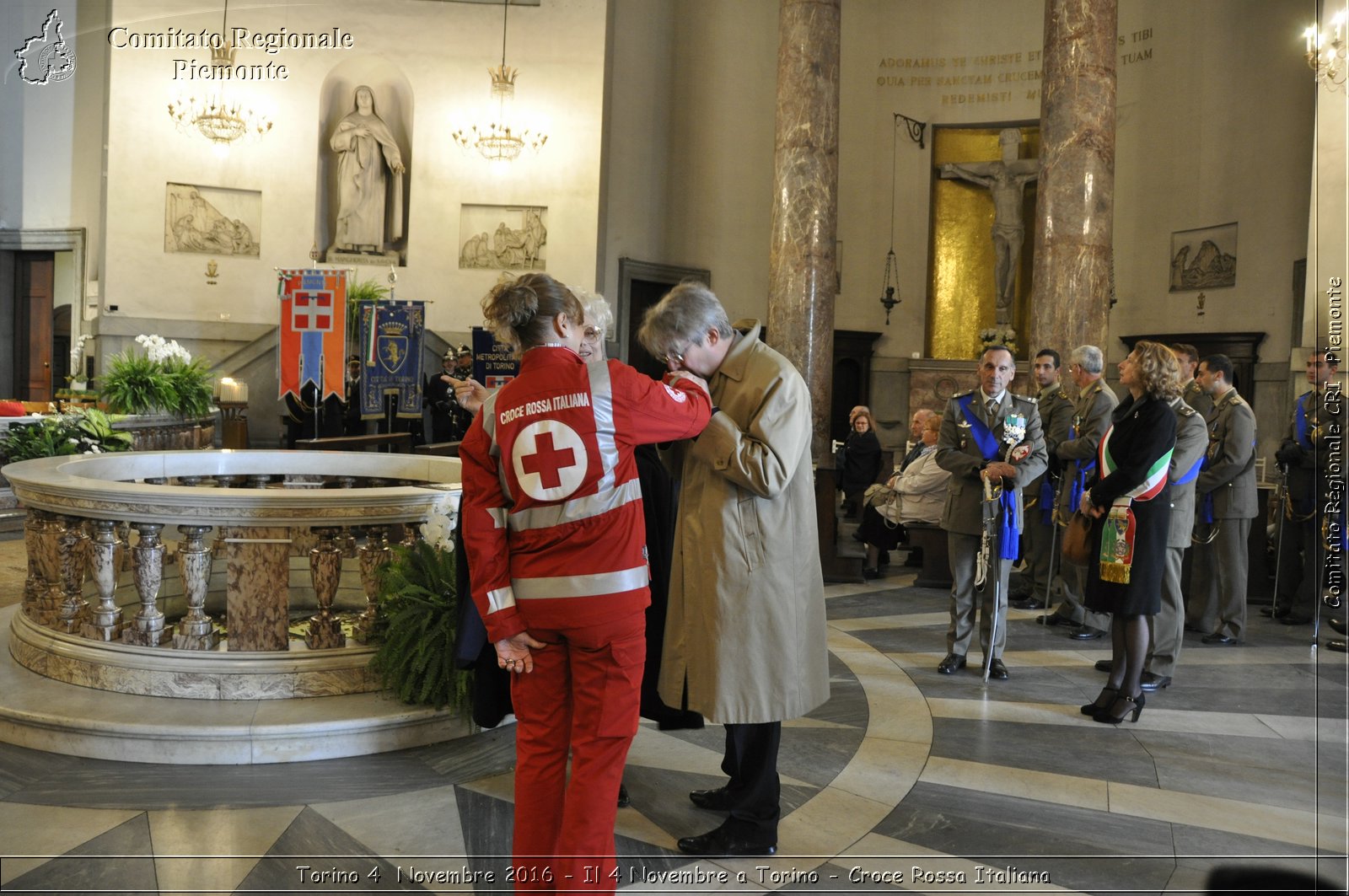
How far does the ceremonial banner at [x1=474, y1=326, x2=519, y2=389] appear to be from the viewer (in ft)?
44.1

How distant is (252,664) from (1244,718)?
4.55m

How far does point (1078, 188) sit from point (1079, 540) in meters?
5.98

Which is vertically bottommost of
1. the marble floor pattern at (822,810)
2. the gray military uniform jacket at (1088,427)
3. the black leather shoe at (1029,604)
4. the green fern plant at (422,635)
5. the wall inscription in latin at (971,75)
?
the marble floor pattern at (822,810)

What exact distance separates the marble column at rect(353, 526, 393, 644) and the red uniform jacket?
1.73 meters

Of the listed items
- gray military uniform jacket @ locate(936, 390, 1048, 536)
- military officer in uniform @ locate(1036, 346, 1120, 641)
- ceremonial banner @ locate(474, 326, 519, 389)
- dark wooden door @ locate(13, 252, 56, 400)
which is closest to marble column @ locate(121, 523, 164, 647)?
gray military uniform jacket @ locate(936, 390, 1048, 536)

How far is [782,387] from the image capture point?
122 inches

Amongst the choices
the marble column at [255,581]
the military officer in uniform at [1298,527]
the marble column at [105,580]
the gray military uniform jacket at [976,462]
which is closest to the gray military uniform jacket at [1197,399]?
the military officer in uniform at [1298,527]

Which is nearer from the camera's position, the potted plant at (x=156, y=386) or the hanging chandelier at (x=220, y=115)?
the potted plant at (x=156, y=386)

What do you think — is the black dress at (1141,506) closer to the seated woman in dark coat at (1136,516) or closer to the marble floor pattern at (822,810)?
the seated woman in dark coat at (1136,516)

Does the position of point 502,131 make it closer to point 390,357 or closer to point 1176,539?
point 390,357

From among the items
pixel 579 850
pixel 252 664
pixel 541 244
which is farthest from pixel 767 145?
pixel 579 850

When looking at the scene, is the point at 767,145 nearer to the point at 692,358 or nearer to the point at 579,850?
the point at 692,358

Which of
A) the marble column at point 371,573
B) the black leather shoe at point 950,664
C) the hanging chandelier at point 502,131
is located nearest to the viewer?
the marble column at point 371,573

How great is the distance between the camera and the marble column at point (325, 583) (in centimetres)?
421
